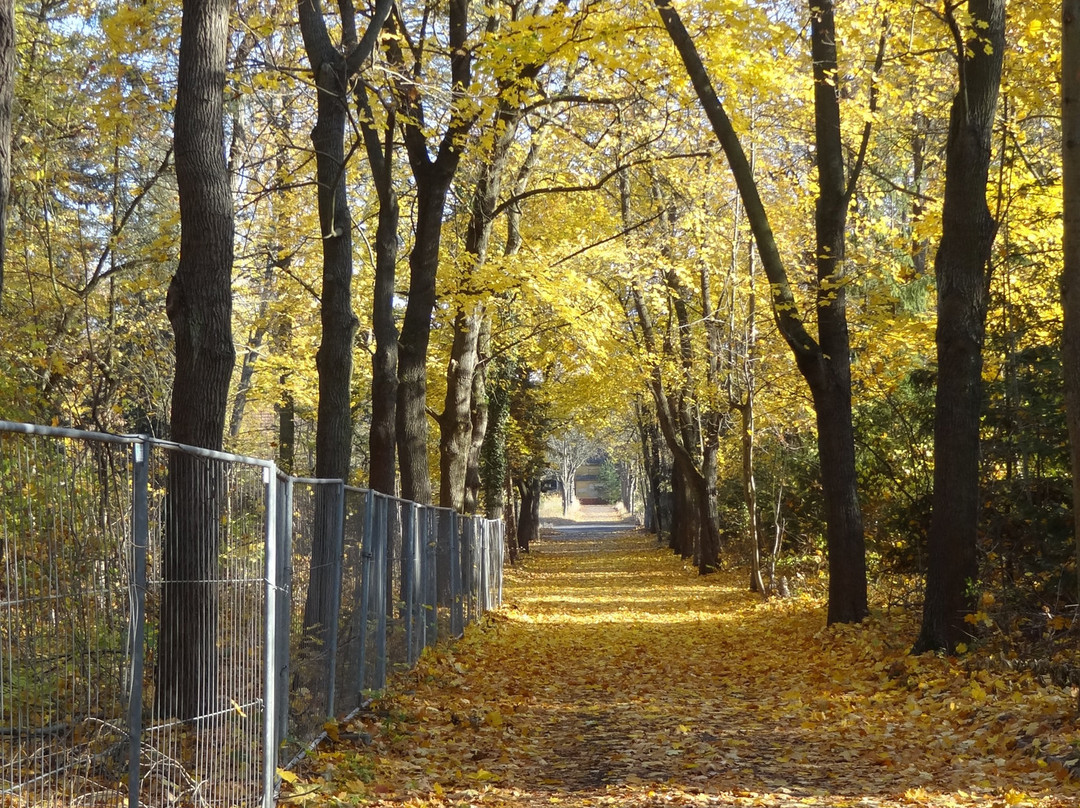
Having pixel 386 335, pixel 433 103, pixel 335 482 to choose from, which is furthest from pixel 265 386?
pixel 335 482

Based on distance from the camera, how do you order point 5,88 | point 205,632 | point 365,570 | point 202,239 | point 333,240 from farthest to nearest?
point 333,240
point 365,570
point 202,239
point 205,632
point 5,88

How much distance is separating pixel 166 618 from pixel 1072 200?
587 cm

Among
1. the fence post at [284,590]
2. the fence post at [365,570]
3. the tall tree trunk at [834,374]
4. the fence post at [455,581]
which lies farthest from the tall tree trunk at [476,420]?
the fence post at [284,590]

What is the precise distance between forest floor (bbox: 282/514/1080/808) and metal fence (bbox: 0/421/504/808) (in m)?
0.72

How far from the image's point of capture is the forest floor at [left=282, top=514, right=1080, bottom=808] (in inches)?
268

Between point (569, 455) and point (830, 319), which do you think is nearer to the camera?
point (830, 319)

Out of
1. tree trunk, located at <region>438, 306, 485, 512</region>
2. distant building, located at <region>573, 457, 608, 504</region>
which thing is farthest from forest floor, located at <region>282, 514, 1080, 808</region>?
distant building, located at <region>573, 457, 608, 504</region>

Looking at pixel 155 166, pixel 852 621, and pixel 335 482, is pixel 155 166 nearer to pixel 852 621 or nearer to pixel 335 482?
pixel 335 482

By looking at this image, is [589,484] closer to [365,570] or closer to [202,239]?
[365,570]

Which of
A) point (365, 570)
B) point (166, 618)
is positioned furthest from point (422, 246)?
point (166, 618)

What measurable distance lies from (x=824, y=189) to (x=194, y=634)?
11.2 m

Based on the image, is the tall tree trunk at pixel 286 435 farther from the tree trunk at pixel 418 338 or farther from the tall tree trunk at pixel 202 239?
the tall tree trunk at pixel 202 239

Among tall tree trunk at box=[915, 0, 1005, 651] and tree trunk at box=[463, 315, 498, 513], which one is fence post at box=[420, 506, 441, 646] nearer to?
tall tree trunk at box=[915, 0, 1005, 651]

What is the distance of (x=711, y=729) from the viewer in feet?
30.2
